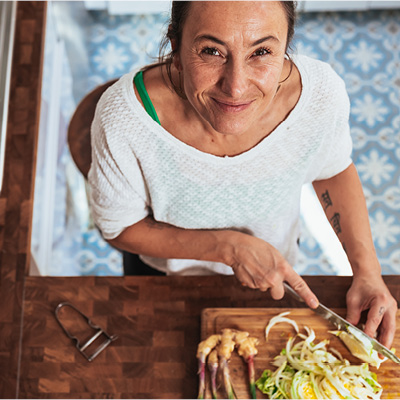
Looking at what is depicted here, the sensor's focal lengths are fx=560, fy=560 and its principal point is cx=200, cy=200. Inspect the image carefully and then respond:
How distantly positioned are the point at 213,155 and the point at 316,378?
0.47 m

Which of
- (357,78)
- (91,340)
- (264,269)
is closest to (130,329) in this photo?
(91,340)

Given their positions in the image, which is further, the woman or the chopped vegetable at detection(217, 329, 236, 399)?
the chopped vegetable at detection(217, 329, 236, 399)

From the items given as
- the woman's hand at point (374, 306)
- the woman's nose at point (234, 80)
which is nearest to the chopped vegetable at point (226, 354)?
the woman's hand at point (374, 306)

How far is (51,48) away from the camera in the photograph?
1884mm

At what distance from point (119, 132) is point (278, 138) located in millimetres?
313

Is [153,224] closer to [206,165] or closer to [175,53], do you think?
[206,165]

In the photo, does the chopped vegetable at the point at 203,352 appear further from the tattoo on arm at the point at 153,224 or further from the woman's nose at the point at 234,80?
the woman's nose at the point at 234,80

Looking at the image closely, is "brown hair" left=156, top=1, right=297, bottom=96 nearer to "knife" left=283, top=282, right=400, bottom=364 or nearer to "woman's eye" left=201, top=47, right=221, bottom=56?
"woman's eye" left=201, top=47, right=221, bottom=56

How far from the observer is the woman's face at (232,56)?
0.84 m

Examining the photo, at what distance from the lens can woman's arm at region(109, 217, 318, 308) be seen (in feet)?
3.76

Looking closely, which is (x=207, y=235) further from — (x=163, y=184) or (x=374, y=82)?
(x=374, y=82)

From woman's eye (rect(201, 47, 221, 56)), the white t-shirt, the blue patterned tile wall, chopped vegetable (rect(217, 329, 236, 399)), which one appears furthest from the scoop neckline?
the blue patterned tile wall

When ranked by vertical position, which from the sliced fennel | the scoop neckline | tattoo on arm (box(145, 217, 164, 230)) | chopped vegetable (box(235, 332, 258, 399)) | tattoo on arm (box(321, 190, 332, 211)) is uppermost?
the scoop neckline

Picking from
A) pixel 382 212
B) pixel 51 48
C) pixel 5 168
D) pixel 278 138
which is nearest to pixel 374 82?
pixel 382 212
